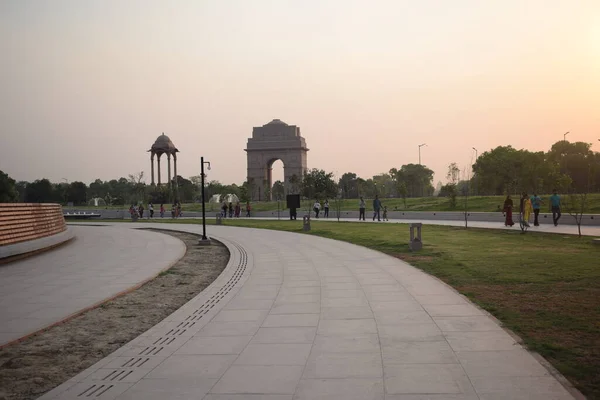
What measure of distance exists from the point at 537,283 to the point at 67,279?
9.78m

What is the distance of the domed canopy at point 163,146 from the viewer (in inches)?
3627

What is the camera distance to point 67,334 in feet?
22.8

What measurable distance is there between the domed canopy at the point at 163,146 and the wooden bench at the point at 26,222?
7175cm

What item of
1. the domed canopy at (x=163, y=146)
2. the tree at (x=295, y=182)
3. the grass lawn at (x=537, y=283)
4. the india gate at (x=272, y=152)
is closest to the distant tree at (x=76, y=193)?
the domed canopy at (x=163, y=146)

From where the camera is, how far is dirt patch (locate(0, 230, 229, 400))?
17.0ft

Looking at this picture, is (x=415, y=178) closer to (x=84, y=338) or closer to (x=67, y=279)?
(x=67, y=279)

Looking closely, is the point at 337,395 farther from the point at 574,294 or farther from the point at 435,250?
the point at 435,250

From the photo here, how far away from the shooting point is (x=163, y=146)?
9225 cm

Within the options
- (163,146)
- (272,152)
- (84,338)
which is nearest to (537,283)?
(84,338)

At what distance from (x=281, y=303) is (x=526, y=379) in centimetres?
Result: 449

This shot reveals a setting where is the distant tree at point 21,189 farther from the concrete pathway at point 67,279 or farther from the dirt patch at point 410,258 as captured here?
the dirt patch at point 410,258

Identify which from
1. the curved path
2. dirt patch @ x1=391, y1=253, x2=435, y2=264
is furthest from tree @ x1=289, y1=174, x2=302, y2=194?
the curved path

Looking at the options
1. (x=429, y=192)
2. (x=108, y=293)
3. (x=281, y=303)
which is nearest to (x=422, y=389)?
(x=281, y=303)

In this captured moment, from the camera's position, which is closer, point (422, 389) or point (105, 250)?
point (422, 389)
